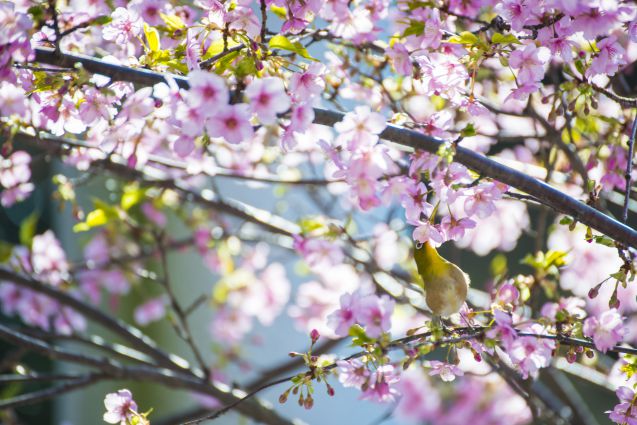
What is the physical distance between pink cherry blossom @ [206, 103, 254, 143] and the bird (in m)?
0.41

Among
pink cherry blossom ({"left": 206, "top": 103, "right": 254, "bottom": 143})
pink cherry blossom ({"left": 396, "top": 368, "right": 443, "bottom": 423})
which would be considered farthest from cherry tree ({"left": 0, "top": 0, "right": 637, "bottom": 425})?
pink cherry blossom ({"left": 396, "top": 368, "right": 443, "bottom": 423})

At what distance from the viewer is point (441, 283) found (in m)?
1.28

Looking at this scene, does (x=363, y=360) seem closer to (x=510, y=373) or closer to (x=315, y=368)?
(x=315, y=368)

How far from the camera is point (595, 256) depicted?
9.03 feet

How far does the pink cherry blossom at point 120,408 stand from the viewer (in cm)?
140

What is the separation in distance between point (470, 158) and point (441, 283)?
26cm

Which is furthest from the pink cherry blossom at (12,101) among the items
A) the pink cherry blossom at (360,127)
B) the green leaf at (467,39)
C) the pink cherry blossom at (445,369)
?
the pink cherry blossom at (445,369)

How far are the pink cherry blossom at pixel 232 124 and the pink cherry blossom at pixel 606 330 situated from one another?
701mm

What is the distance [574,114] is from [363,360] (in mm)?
854

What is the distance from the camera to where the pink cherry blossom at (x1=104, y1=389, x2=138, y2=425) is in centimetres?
140

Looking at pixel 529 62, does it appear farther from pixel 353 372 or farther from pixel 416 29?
pixel 353 372

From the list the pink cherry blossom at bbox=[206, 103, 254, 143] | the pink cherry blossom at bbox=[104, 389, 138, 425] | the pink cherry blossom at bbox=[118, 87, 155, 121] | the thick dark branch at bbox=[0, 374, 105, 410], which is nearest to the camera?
the pink cherry blossom at bbox=[206, 103, 254, 143]

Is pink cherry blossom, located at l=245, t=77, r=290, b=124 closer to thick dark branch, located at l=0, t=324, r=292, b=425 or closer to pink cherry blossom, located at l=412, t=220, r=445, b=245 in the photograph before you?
pink cherry blossom, located at l=412, t=220, r=445, b=245

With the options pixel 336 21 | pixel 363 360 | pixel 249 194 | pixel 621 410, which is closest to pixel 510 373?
pixel 621 410
